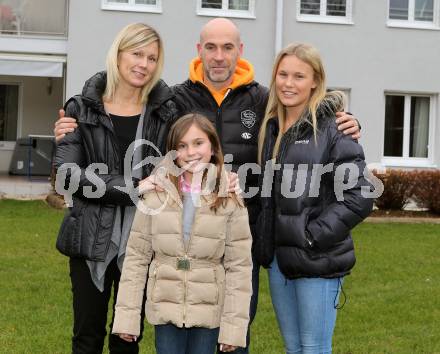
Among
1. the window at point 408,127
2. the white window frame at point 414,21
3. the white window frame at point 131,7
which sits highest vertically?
the white window frame at point 414,21

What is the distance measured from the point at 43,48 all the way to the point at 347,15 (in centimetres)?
683

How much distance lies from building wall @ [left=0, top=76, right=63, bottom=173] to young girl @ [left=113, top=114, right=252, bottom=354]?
17.5m

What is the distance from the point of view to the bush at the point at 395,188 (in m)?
15.9

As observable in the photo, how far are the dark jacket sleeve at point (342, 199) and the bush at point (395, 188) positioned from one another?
39.4ft

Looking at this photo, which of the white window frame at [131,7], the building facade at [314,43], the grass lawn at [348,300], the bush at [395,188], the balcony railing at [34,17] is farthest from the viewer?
the balcony railing at [34,17]

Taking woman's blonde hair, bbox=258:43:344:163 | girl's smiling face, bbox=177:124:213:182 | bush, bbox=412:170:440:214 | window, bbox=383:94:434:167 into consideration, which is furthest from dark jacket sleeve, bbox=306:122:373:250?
window, bbox=383:94:434:167

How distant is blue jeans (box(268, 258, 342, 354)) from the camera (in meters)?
4.07

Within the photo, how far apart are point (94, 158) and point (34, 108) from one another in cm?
1738

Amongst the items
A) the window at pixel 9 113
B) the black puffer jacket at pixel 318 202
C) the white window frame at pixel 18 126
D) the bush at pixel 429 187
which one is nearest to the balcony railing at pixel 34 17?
the white window frame at pixel 18 126

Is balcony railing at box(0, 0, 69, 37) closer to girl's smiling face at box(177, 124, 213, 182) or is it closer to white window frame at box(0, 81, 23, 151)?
white window frame at box(0, 81, 23, 151)

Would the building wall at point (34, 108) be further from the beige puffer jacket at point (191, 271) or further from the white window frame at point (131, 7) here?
the beige puffer jacket at point (191, 271)

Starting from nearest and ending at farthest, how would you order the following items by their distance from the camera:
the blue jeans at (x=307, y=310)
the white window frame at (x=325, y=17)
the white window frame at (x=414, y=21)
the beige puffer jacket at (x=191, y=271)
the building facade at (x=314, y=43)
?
1. the beige puffer jacket at (x=191, y=271)
2. the blue jeans at (x=307, y=310)
3. the building facade at (x=314, y=43)
4. the white window frame at (x=325, y=17)
5. the white window frame at (x=414, y=21)

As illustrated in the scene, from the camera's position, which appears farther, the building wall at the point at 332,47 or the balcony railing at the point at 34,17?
the balcony railing at the point at 34,17

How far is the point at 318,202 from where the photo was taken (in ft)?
13.4
